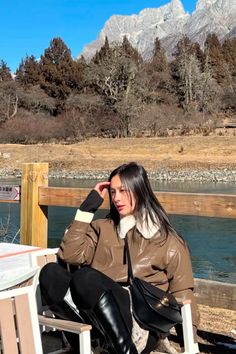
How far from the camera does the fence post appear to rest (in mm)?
4324

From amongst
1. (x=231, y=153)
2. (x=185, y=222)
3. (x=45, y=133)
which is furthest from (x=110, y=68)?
(x=185, y=222)

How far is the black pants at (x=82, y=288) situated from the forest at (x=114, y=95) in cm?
3422

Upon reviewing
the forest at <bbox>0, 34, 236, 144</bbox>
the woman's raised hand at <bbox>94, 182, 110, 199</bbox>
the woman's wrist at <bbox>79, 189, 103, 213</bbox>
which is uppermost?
the forest at <bbox>0, 34, 236, 144</bbox>

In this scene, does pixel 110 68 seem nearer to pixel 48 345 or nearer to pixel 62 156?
pixel 62 156

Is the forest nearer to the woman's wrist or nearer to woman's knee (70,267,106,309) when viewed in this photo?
the woman's wrist

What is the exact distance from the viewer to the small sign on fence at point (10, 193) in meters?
4.48

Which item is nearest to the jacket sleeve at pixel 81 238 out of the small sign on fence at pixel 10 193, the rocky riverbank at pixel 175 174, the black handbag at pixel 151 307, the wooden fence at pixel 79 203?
the black handbag at pixel 151 307

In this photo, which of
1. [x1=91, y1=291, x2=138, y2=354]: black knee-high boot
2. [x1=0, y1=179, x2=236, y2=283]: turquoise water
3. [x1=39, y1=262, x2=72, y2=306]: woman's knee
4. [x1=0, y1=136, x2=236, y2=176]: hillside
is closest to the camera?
[x1=91, y1=291, x2=138, y2=354]: black knee-high boot

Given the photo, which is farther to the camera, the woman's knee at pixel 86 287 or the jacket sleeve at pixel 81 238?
the jacket sleeve at pixel 81 238

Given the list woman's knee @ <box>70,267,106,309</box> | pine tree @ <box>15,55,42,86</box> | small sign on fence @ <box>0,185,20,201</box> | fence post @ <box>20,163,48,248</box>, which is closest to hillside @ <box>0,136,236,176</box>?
pine tree @ <box>15,55,42,86</box>

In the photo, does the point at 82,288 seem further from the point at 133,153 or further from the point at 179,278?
the point at 133,153

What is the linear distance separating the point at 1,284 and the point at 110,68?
4294 cm

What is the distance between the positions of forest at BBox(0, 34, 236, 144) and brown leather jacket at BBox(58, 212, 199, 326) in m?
34.0

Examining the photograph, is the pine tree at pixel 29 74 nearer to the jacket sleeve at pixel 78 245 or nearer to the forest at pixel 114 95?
the forest at pixel 114 95
